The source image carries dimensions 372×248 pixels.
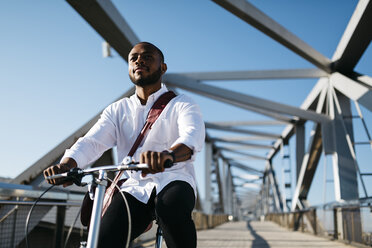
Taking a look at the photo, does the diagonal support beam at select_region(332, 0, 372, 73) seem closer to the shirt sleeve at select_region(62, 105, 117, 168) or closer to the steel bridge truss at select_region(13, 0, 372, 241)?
the steel bridge truss at select_region(13, 0, 372, 241)

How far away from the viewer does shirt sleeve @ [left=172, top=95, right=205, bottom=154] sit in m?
1.58

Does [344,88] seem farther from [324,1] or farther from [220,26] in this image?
[220,26]

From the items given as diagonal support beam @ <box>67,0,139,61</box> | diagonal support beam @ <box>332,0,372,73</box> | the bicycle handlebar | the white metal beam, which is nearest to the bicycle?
the bicycle handlebar

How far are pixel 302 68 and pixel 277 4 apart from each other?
2.94 m

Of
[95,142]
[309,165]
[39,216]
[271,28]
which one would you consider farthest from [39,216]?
[309,165]

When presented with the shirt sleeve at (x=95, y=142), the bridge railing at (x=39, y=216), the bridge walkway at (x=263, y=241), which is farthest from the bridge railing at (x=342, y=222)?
the shirt sleeve at (x=95, y=142)

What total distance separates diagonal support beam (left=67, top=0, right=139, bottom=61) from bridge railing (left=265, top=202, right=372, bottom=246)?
5049mm

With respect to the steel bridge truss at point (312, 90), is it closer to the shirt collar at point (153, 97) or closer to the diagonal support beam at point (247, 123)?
the diagonal support beam at point (247, 123)

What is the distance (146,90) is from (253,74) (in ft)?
29.6

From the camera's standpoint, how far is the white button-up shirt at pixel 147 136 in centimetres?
171

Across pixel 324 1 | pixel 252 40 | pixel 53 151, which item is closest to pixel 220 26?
pixel 252 40

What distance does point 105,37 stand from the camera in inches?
267

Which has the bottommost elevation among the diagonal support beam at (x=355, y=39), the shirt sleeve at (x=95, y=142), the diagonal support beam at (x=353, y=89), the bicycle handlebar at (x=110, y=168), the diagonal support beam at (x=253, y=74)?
the bicycle handlebar at (x=110, y=168)

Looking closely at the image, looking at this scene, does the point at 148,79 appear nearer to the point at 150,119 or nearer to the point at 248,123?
the point at 150,119
